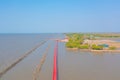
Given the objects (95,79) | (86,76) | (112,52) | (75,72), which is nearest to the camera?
(95,79)

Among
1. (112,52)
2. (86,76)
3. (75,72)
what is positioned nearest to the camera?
(86,76)

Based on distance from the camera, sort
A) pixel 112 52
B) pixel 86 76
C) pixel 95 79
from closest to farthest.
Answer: pixel 95 79 → pixel 86 76 → pixel 112 52

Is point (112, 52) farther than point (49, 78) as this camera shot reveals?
Yes

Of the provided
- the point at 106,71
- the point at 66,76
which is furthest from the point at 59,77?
the point at 106,71

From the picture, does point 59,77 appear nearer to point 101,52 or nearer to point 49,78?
point 49,78

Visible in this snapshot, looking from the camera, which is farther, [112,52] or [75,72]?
[112,52]

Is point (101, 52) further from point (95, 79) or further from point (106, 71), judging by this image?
point (95, 79)

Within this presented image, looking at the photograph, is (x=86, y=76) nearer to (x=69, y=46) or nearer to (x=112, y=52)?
(x=112, y=52)

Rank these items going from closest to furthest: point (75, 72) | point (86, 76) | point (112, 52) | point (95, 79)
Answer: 1. point (95, 79)
2. point (86, 76)
3. point (75, 72)
4. point (112, 52)

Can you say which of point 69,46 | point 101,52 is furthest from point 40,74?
point 69,46
